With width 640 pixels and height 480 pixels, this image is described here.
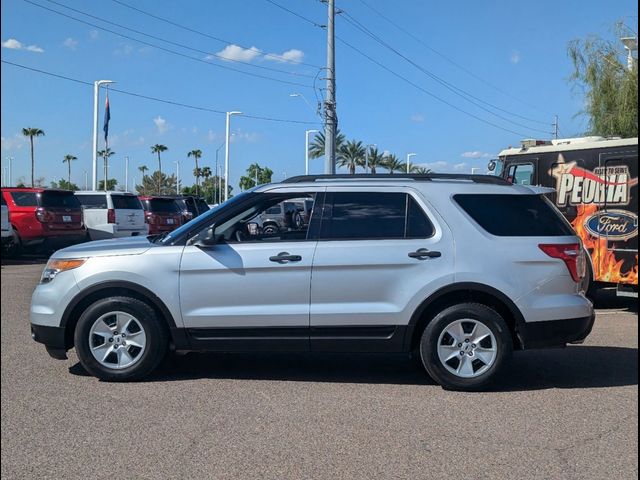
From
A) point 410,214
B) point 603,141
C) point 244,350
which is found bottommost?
point 244,350

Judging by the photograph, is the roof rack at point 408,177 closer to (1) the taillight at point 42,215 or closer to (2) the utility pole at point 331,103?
(1) the taillight at point 42,215

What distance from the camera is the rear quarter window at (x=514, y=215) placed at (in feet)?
19.3

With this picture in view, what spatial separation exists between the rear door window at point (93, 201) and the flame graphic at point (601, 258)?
13.7m

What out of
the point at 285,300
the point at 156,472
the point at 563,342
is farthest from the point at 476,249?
the point at 156,472

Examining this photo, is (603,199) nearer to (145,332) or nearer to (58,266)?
(145,332)

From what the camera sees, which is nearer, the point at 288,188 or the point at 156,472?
the point at 156,472

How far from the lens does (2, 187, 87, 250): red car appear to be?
53.6 ft

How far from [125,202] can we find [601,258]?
1387cm

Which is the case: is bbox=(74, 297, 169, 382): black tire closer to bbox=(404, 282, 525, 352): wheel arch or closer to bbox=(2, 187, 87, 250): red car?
bbox=(404, 282, 525, 352): wheel arch

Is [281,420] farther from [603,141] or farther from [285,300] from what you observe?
[603,141]

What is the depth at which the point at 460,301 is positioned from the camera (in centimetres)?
586

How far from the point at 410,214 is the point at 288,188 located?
114 cm

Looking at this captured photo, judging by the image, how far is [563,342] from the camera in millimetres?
5836

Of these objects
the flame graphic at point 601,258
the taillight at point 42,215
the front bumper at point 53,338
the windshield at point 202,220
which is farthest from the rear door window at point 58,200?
the flame graphic at point 601,258
